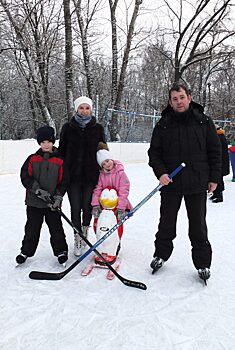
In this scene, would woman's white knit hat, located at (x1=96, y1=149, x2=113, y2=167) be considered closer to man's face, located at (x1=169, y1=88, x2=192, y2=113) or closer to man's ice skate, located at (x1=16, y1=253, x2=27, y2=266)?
man's face, located at (x1=169, y1=88, x2=192, y2=113)

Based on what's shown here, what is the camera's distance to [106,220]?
280cm

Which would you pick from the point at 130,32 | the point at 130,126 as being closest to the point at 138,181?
the point at 130,126

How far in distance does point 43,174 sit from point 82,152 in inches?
16.4

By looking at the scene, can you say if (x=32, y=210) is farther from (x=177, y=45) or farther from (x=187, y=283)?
(x=177, y=45)

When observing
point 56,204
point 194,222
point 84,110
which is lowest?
point 194,222

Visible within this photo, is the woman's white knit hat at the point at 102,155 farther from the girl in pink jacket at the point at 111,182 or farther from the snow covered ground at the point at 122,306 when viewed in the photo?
the snow covered ground at the point at 122,306

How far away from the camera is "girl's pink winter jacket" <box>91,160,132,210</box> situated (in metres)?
2.82

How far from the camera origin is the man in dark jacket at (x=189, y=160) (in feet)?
8.13

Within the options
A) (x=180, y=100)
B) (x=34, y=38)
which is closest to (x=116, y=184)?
(x=180, y=100)

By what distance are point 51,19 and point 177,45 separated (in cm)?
535

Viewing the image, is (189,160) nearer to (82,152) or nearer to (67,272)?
(82,152)

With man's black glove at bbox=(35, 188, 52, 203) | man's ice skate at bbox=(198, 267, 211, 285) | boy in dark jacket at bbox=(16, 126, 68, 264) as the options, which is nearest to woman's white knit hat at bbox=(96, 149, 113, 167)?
boy in dark jacket at bbox=(16, 126, 68, 264)

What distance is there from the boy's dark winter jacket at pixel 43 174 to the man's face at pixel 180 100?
106 centimetres

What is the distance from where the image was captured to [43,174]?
269 centimetres
